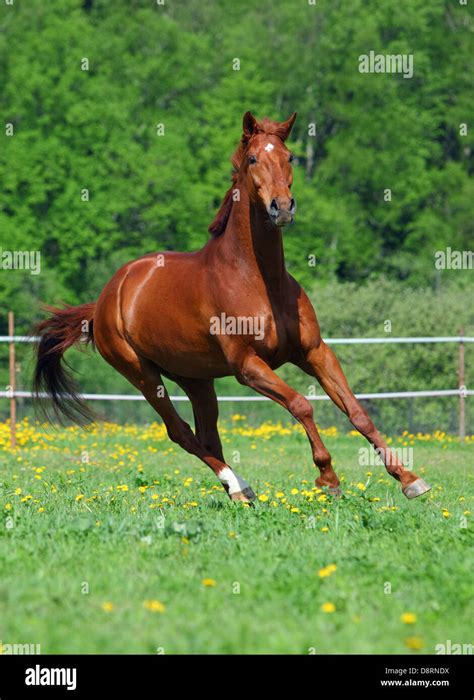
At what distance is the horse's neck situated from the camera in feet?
26.7

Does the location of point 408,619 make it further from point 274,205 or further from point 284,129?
point 284,129

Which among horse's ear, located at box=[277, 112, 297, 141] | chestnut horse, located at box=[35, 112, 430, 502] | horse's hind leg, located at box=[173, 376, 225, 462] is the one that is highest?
horse's ear, located at box=[277, 112, 297, 141]

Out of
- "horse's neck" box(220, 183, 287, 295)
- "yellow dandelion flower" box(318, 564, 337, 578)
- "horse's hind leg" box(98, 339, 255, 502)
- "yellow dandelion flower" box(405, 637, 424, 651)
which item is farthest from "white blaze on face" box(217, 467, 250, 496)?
"yellow dandelion flower" box(405, 637, 424, 651)

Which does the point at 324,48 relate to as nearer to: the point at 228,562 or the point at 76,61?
the point at 76,61

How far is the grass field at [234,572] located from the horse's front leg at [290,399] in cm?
17

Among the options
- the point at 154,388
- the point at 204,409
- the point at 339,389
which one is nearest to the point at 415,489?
the point at 339,389

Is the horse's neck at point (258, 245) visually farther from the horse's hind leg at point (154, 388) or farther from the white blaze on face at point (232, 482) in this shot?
the horse's hind leg at point (154, 388)

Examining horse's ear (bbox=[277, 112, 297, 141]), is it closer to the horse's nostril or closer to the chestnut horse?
the chestnut horse

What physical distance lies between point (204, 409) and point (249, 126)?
275 cm

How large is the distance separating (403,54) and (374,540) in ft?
132

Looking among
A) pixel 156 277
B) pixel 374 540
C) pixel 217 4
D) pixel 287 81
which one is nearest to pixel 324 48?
pixel 287 81

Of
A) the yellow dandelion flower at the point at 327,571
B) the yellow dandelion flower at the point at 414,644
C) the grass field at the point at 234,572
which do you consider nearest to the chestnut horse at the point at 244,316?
the grass field at the point at 234,572

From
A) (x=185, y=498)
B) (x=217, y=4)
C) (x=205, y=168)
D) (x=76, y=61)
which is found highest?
(x=217, y=4)

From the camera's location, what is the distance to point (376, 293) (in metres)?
27.5
